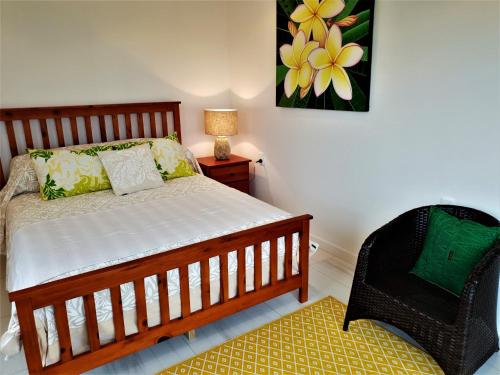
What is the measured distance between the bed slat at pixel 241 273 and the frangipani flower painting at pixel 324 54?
1308 mm

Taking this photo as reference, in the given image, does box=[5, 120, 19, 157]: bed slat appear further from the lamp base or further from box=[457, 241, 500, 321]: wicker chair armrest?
box=[457, 241, 500, 321]: wicker chair armrest

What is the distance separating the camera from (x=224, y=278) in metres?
2.10

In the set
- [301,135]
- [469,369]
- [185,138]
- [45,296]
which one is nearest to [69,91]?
[185,138]

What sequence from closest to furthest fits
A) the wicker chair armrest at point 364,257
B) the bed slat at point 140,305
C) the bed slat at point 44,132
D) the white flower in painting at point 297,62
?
1. the bed slat at point 140,305
2. the wicker chair armrest at point 364,257
3. the white flower in painting at point 297,62
4. the bed slat at point 44,132

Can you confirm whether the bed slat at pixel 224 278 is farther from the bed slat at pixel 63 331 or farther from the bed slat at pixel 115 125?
the bed slat at pixel 115 125

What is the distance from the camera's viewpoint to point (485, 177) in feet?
6.89

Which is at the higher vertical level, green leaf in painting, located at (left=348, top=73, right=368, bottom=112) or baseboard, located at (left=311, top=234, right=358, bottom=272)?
green leaf in painting, located at (left=348, top=73, right=368, bottom=112)

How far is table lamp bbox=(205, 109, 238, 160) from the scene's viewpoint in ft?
12.0

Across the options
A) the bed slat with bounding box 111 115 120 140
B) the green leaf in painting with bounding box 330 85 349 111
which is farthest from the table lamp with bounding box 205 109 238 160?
the green leaf in painting with bounding box 330 85 349 111

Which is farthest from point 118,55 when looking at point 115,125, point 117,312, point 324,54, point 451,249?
point 451,249

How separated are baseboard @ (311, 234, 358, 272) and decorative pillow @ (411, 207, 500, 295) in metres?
0.80

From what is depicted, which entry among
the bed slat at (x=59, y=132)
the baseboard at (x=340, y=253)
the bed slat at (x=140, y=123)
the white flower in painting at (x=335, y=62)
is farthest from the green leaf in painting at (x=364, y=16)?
the bed slat at (x=59, y=132)

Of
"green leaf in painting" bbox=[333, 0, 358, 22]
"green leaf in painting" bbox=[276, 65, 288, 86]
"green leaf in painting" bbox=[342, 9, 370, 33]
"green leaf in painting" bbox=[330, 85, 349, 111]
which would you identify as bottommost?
"green leaf in painting" bbox=[330, 85, 349, 111]

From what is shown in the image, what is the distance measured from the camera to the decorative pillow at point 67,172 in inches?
109
